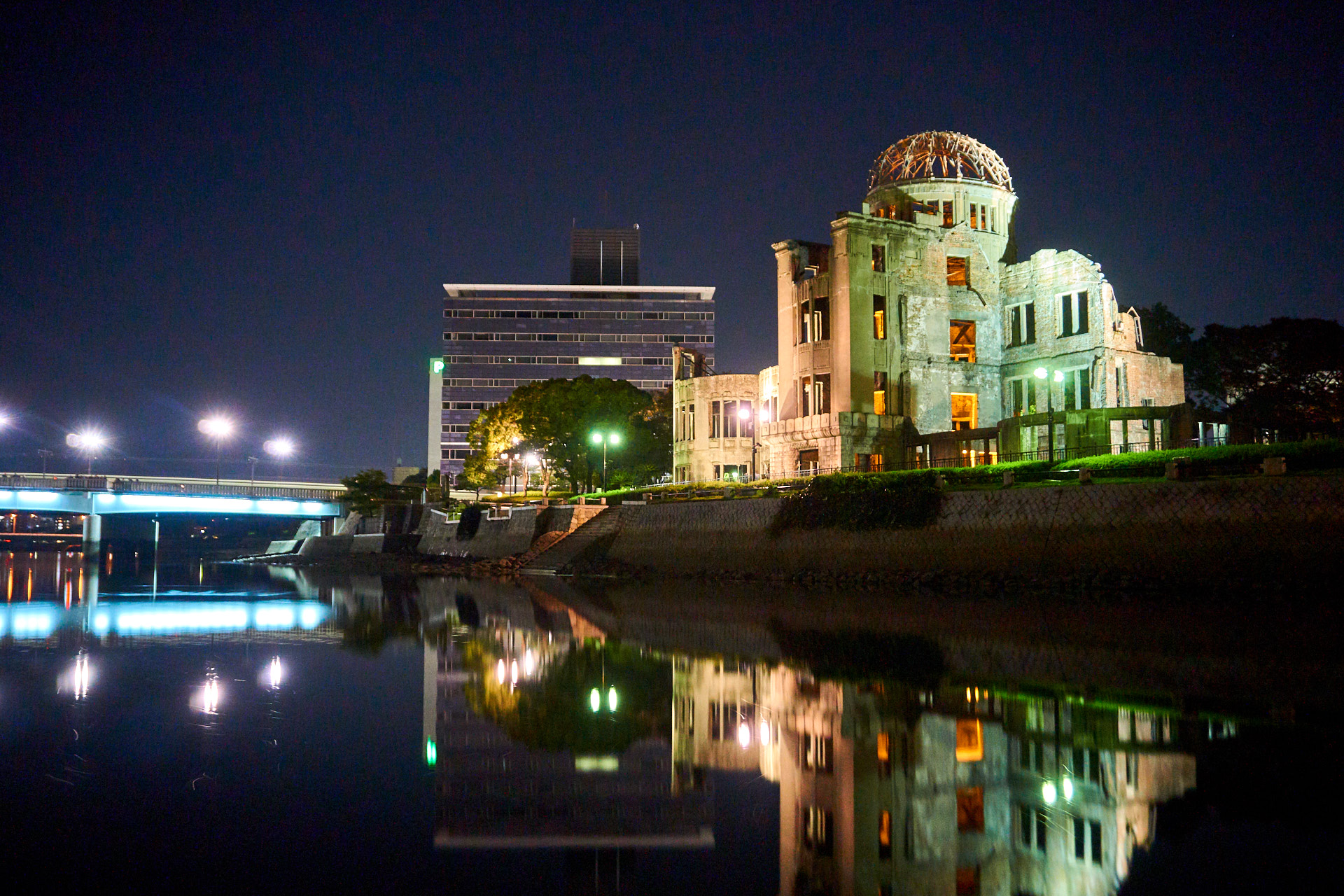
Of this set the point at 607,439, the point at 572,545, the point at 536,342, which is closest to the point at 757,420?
the point at 607,439

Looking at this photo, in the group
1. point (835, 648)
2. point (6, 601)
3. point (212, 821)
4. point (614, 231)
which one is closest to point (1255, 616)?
point (835, 648)

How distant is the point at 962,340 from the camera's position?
6412 cm

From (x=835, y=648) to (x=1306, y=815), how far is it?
12288mm

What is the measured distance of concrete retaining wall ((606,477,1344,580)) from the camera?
29.1m

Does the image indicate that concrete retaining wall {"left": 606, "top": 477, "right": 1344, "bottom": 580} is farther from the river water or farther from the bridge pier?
the bridge pier

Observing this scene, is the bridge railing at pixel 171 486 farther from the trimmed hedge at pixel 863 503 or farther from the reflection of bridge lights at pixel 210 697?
the reflection of bridge lights at pixel 210 697

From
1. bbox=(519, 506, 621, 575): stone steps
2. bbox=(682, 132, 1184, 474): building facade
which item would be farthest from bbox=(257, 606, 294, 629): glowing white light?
bbox=(682, 132, 1184, 474): building facade

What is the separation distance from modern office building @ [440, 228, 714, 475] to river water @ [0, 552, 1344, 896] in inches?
4792

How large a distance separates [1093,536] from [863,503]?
11.2 meters

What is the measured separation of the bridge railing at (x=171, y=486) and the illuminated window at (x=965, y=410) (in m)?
64.3

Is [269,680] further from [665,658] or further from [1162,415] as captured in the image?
[1162,415]

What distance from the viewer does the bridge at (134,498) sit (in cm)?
9056

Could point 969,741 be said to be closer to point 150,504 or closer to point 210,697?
point 210,697

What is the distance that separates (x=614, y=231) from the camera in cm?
15750
